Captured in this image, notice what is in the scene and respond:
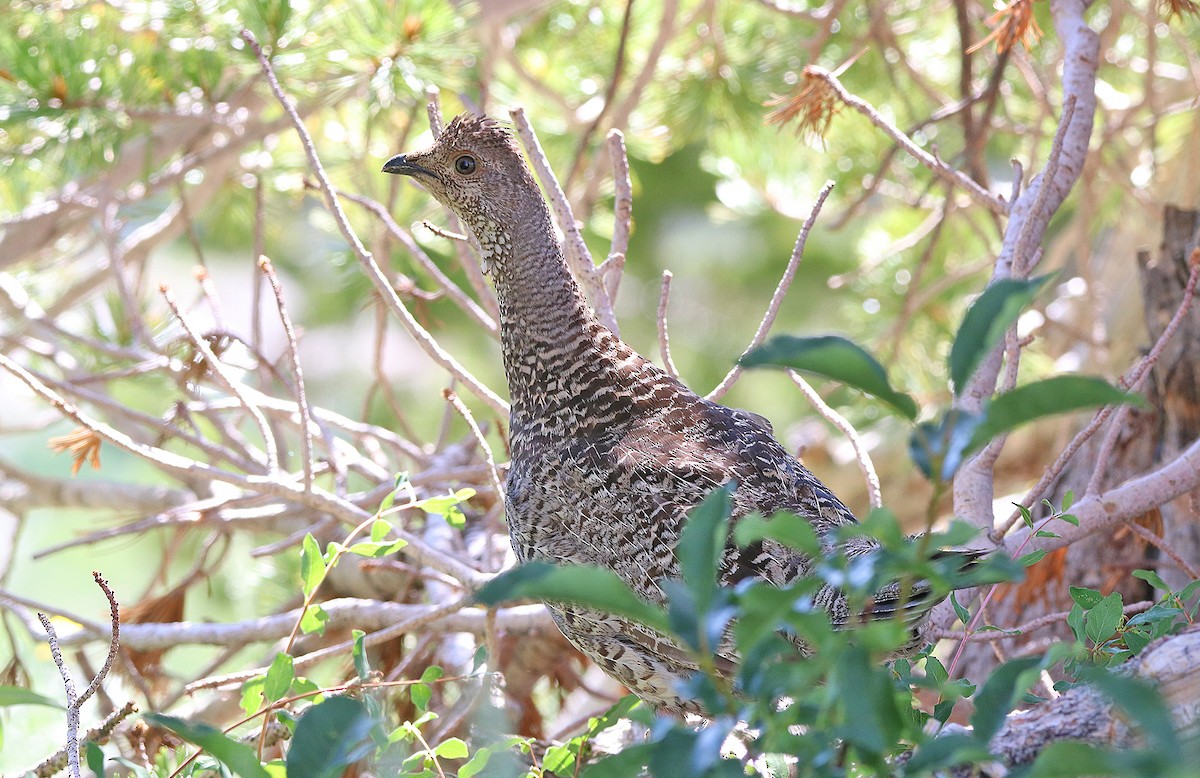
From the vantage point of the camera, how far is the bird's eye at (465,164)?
8.04 ft

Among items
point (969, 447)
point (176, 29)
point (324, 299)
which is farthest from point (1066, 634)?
point (324, 299)

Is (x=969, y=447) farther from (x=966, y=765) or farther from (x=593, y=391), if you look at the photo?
(x=593, y=391)

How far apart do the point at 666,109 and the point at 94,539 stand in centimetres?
279

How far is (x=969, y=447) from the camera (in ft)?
2.93

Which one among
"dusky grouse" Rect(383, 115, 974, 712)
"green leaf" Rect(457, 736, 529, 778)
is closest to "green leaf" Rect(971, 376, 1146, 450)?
"green leaf" Rect(457, 736, 529, 778)

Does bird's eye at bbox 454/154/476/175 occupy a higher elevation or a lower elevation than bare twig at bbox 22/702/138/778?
higher

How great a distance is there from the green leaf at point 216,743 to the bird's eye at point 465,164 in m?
1.59

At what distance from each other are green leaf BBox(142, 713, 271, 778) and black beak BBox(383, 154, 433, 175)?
5.32 feet

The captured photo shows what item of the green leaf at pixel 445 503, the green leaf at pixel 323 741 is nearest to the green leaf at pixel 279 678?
the green leaf at pixel 445 503

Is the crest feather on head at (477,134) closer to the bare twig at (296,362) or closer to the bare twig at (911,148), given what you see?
the bare twig at (296,362)

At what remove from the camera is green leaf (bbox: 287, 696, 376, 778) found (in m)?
1.04

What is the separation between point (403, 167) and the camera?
2.52 m

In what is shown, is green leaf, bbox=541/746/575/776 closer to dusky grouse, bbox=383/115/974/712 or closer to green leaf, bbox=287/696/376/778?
dusky grouse, bbox=383/115/974/712

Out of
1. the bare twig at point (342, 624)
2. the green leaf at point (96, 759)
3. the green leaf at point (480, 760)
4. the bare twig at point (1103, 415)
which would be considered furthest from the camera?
the bare twig at point (342, 624)
